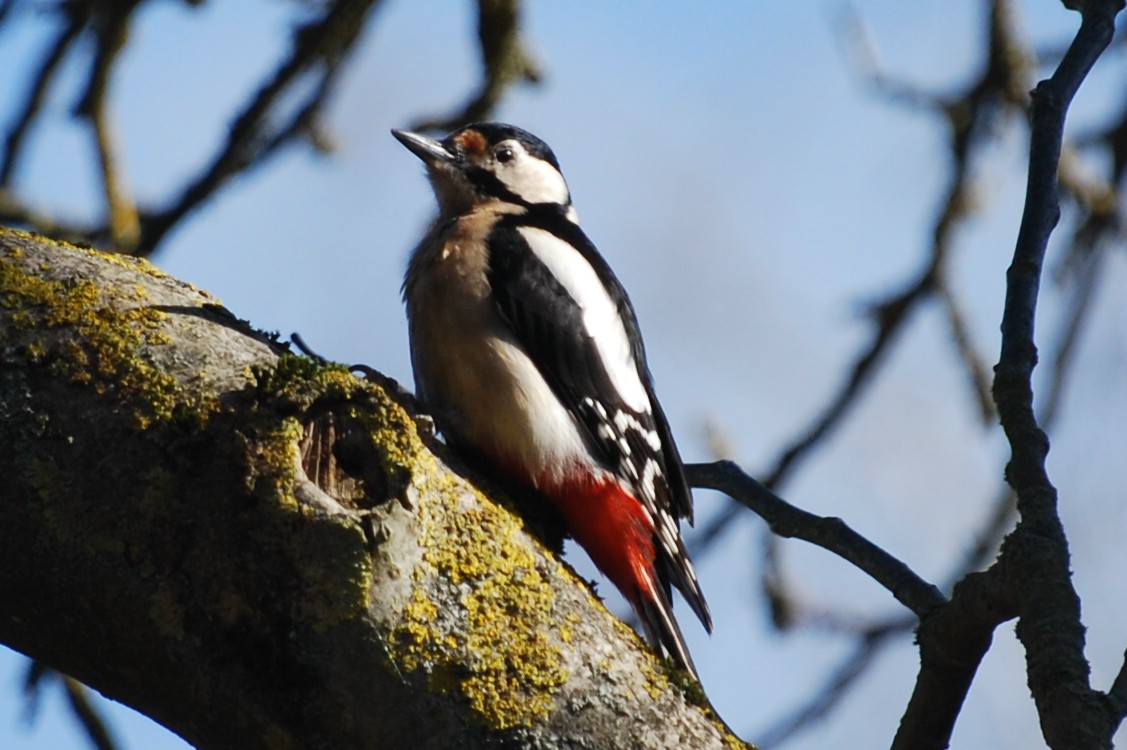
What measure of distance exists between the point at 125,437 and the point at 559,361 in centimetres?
189

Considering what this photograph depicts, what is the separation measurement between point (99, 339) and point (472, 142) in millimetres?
3041

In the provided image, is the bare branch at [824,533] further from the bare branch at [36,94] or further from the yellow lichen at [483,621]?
the bare branch at [36,94]

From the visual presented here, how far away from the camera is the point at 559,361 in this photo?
3.98 meters

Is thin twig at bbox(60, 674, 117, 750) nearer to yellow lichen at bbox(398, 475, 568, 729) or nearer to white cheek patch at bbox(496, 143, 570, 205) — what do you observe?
yellow lichen at bbox(398, 475, 568, 729)

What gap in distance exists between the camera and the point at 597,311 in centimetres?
420

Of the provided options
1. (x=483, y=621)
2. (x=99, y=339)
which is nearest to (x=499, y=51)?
(x=99, y=339)

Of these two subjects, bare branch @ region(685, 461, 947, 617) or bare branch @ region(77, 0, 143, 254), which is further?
bare branch @ region(77, 0, 143, 254)

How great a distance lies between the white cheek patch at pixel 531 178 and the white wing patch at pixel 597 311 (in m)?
0.90

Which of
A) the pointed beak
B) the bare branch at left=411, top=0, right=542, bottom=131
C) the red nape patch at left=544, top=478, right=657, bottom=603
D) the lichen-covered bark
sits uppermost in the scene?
the pointed beak

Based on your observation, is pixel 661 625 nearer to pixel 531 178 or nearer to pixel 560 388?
pixel 560 388

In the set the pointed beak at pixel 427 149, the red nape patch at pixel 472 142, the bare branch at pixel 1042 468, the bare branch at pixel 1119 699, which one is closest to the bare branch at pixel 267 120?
the pointed beak at pixel 427 149

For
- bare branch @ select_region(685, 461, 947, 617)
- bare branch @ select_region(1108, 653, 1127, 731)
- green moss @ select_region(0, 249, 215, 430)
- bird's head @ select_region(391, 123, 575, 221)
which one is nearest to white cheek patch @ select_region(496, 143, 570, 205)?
bird's head @ select_region(391, 123, 575, 221)

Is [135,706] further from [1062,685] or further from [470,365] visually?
[470,365]

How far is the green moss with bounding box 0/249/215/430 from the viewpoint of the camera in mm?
2271
